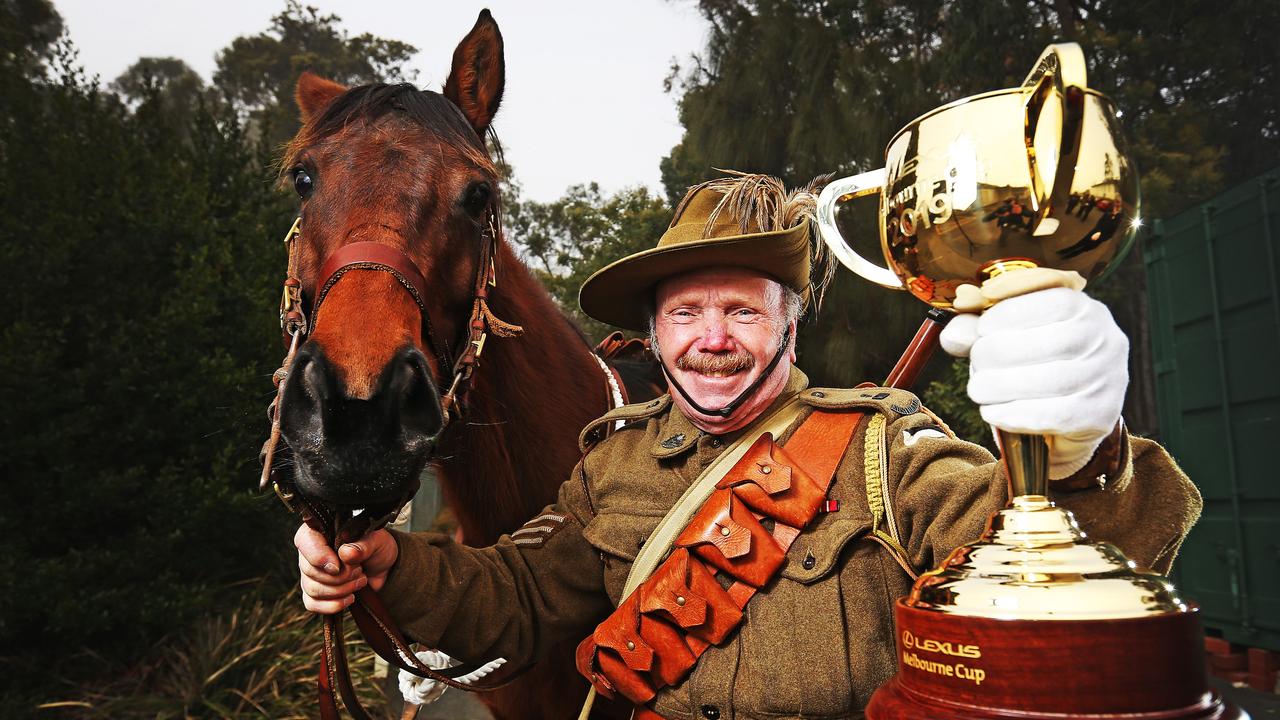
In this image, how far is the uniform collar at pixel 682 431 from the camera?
2068 mm

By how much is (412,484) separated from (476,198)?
2.71ft

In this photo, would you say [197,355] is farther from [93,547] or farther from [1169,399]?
[1169,399]

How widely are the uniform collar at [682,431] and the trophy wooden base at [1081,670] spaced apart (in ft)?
3.89

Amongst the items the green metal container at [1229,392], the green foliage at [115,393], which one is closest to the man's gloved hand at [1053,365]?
the green foliage at [115,393]

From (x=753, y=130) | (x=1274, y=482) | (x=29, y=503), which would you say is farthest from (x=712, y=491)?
(x=753, y=130)

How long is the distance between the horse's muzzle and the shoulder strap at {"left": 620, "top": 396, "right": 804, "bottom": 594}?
618 millimetres

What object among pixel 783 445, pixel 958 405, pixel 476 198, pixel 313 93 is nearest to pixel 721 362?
pixel 783 445

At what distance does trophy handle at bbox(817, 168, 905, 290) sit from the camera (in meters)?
1.29

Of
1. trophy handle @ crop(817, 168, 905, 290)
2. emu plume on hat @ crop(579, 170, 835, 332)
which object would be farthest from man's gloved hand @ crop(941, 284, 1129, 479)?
emu plume on hat @ crop(579, 170, 835, 332)

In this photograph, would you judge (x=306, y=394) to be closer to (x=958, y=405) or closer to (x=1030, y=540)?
(x=1030, y=540)

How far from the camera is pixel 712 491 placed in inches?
75.2

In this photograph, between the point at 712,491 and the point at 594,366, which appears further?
the point at 594,366

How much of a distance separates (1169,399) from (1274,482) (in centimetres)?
107

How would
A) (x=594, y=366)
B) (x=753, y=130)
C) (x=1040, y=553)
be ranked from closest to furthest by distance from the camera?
(x=1040, y=553)
(x=594, y=366)
(x=753, y=130)
